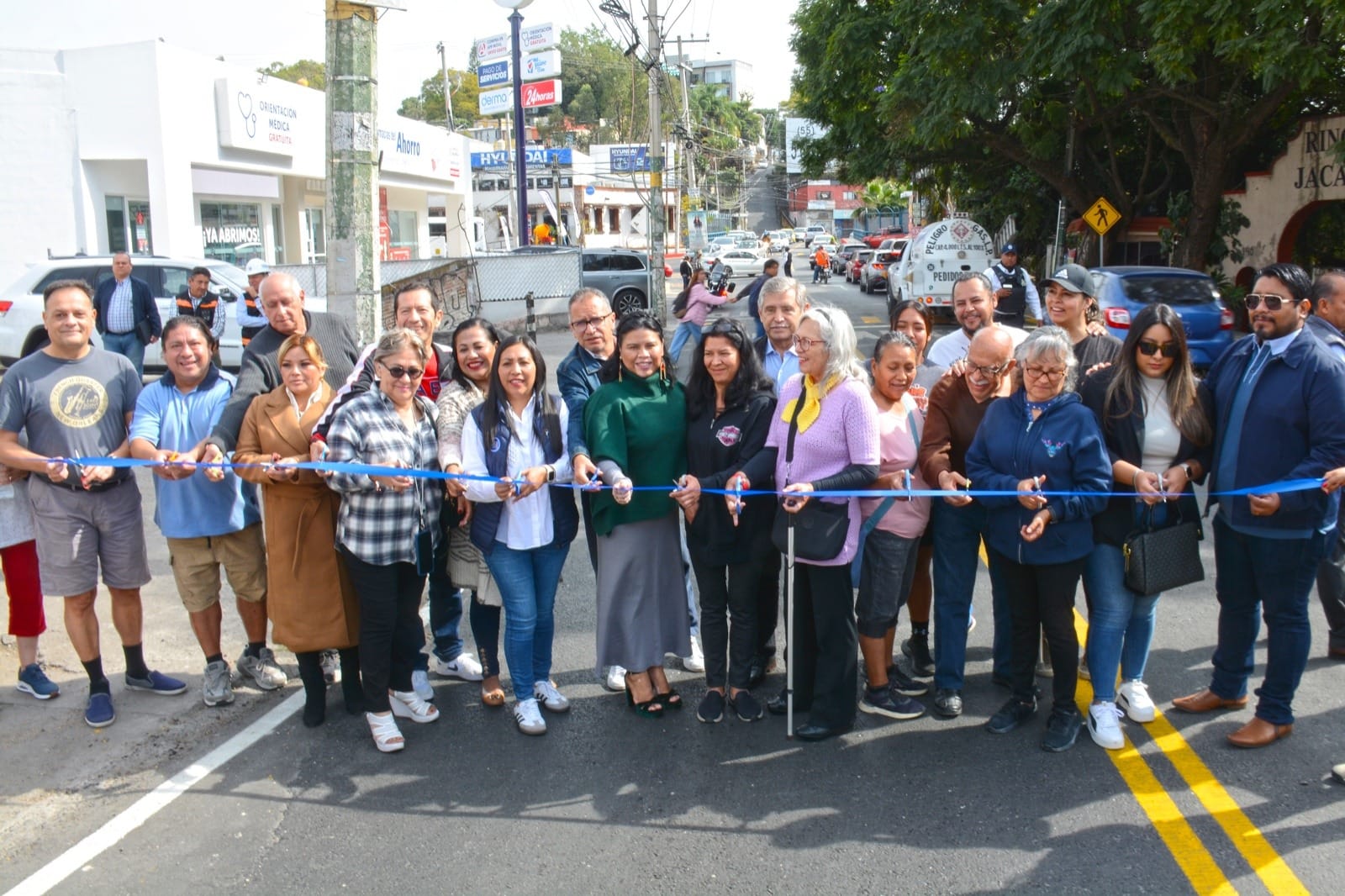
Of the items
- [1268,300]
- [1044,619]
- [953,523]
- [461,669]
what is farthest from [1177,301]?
[461,669]

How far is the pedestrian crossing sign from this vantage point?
22047 millimetres

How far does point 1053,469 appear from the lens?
4461 mm

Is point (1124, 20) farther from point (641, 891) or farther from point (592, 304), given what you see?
point (641, 891)

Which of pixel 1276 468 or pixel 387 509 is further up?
pixel 1276 468

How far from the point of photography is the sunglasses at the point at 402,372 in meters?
4.63

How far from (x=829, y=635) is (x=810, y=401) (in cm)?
102

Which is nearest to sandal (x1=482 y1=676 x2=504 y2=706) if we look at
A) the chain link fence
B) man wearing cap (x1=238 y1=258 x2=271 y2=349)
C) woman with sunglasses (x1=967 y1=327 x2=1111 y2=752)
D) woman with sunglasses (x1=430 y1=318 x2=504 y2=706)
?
woman with sunglasses (x1=430 y1=318 x2=504 y2=706)

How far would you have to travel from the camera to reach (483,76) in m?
47.9

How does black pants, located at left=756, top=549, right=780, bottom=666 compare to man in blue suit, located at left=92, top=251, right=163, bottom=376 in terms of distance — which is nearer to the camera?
black pants, located at left=756, top=549, right=780, bottom=666

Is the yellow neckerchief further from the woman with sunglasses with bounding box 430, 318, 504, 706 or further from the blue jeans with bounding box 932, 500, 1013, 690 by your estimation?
the woman with sunglasses with bounding box 430, 318, 504, 706

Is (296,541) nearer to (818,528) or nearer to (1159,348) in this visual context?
(818,528)

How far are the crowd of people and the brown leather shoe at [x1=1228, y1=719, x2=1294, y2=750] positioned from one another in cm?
2

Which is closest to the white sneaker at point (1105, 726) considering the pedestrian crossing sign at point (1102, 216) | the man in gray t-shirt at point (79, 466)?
the man in gray t-shirt at point (79, 466)

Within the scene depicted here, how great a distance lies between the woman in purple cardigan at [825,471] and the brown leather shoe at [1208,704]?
1536mm
